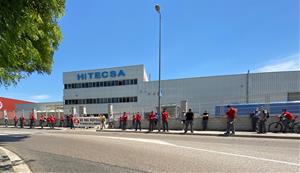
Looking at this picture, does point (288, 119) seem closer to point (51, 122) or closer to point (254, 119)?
point (254, 119)

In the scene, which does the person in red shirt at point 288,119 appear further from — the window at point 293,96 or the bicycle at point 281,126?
the window at point 293,96

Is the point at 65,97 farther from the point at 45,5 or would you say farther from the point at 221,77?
the point at 45,5

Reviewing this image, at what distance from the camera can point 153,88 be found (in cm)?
7006

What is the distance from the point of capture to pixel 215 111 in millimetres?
36219

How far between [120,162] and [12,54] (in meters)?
4.22

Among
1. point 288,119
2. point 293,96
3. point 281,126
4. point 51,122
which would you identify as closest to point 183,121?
point 281,126

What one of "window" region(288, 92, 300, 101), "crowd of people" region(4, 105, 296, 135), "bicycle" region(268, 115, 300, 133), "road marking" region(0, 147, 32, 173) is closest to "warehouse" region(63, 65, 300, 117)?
"window" region(288, 92, 300, 101)

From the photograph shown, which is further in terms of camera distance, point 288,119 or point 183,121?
point 183,121

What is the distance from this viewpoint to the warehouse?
58.9 metres

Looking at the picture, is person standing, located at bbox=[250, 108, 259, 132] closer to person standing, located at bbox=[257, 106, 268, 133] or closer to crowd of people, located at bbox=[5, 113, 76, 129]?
person standing, located at bbox=[257, 106, 268, 133]

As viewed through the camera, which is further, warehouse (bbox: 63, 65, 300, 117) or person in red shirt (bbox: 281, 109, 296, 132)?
warehouse (bbox: 63, 65, 300, 117)

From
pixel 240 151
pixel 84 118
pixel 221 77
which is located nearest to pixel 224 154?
pixel 240 151

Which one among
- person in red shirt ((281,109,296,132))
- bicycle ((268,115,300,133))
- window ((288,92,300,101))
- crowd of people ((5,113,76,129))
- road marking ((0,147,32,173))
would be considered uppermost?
window ((288,92,300,101))

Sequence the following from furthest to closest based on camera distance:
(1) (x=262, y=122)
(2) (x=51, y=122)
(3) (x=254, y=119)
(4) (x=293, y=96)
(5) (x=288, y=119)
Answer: (4) (x=293, y=96)
(2) (x=51, y=122)
(3) (x=254, y=119)
(1) (x=262, y=122)
(5) (x=288, y=119)
